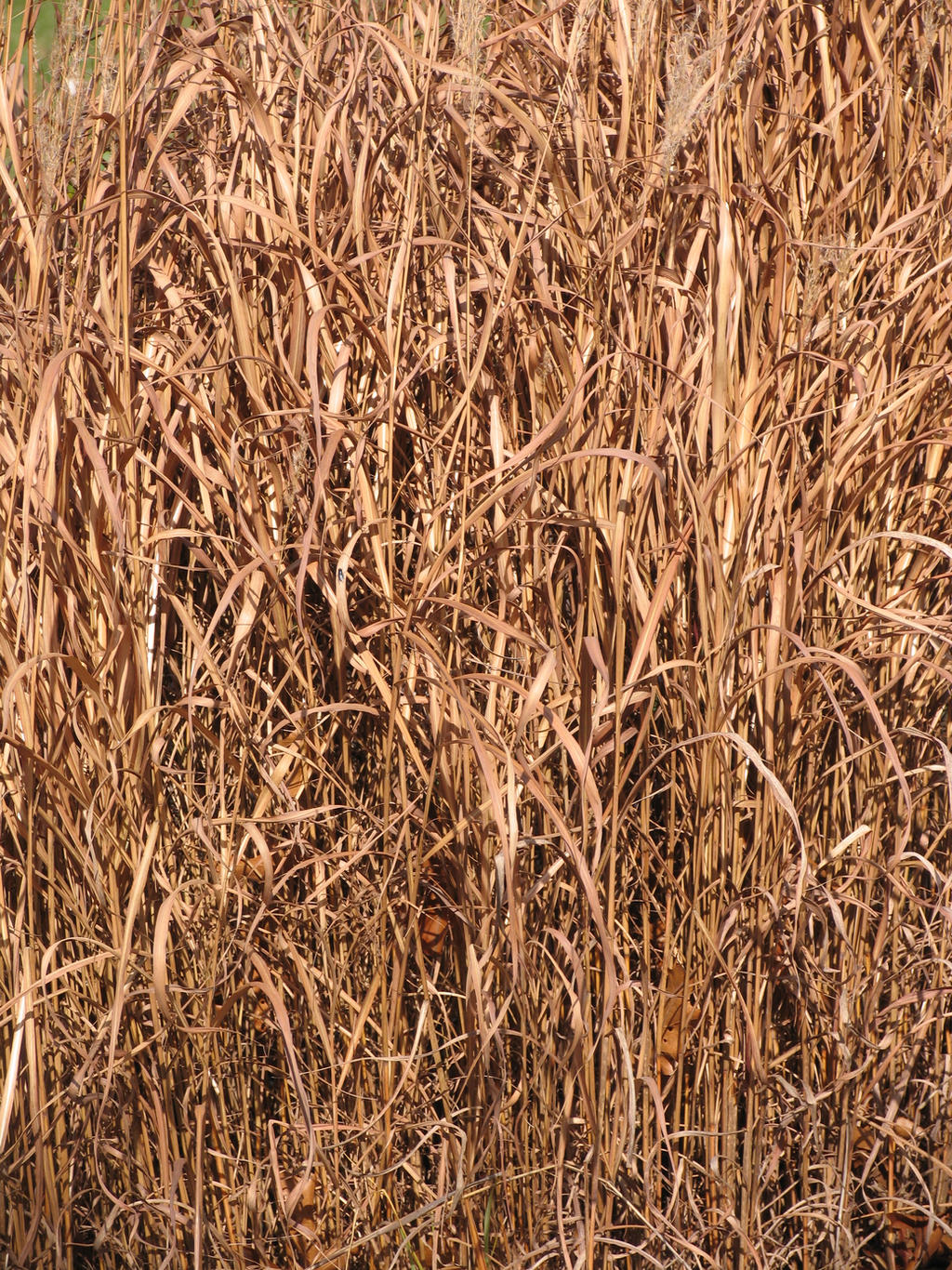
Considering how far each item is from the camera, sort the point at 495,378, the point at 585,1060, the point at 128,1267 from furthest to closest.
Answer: the point at 495,378
the point at 128,1267
the point at 585,1060

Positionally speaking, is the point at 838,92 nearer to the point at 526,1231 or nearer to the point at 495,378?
the point at 495,378

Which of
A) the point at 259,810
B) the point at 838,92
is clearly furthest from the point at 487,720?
the point at 838,92

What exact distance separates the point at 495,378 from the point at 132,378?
0.46 metres

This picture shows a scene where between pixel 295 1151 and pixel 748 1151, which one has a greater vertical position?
pixel 748 1151

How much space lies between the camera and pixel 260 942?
1396 millimetres

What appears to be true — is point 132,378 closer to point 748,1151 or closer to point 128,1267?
point 128,1267

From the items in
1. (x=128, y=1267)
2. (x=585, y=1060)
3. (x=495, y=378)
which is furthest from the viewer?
(x=495, y=378)

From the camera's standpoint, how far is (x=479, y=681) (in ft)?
4.41

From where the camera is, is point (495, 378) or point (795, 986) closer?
point (795, 986)

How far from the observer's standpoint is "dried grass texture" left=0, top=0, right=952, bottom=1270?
1.24 m

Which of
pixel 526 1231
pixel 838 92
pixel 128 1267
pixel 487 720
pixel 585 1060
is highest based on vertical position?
pixel 838 92

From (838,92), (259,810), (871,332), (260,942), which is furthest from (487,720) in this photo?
(838,92)

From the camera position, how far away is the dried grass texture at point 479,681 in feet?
4.06

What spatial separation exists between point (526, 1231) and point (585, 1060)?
249mm
